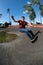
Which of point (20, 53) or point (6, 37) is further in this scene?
point (20, 53)

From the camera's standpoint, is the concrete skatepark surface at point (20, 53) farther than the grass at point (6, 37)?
Yes

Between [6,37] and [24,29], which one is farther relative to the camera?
[24,29]

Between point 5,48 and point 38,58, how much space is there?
0.51m

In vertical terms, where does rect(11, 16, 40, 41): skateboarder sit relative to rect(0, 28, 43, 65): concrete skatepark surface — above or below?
above

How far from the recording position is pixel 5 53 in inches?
77.9

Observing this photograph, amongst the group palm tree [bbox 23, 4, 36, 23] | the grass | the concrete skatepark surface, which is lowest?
the concrete skatepark surface

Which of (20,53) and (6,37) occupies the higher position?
(6,37)

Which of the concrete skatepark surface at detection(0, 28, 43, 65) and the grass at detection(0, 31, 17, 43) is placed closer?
the grass at detection(0, 31, 17, 43)

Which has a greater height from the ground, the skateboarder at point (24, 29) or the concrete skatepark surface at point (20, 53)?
the skateboarder at point (24, 29)

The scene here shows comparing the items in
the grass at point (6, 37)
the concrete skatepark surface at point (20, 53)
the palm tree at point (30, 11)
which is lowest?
the concrete skatepark surface at point (20, 53)

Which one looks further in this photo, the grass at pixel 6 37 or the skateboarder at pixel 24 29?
the skateboarder at pixel 24 29

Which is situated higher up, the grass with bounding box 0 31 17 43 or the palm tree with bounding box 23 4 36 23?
the palm tree with bounding box 23 4 36 23

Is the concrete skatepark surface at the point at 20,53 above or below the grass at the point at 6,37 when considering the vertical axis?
below

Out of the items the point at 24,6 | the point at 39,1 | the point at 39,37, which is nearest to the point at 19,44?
the point at 39,37
